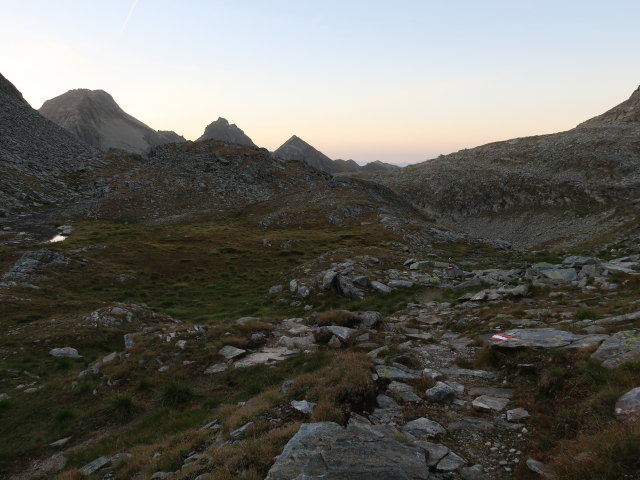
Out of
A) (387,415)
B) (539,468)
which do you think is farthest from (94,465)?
(539,468)

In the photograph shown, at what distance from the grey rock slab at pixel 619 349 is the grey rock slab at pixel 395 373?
15.6 ft

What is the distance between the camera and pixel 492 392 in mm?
10109

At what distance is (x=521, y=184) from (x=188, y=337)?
94.2m

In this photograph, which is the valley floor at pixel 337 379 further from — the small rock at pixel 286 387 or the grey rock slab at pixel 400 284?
the grey rock slab at pixel 400 284

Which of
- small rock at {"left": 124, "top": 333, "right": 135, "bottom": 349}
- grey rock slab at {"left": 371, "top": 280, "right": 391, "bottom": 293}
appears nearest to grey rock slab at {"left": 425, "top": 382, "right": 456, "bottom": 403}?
small rock at {"left": 124, "top": 333, "right": 135, "bottom": 349}

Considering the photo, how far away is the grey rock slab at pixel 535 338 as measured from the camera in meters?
11.3

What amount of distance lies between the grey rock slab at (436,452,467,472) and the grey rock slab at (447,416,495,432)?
115 cm

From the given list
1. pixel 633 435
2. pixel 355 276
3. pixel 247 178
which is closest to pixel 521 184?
pixel 247 178

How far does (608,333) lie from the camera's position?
11.4 meters

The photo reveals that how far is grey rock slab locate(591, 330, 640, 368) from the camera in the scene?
8.97 m

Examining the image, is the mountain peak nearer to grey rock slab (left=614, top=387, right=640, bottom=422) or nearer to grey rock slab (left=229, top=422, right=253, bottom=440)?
grey rock slab (left=229, top=422, right=253, bottom=440)

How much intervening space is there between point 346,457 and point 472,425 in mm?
3565

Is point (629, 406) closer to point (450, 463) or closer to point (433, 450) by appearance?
point (450, 463)

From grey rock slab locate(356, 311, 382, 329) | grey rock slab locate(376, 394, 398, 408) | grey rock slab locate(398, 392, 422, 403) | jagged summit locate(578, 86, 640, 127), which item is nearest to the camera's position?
grey rock slab locate(376, 394, 398, 408)
